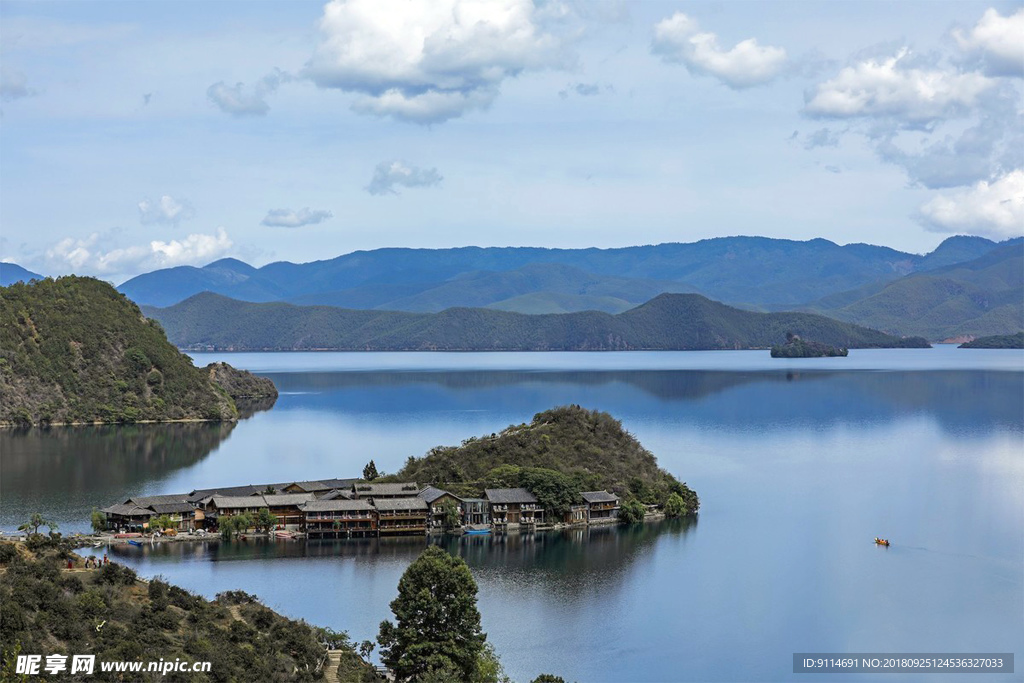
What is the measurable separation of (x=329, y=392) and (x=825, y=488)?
83265 millimetres

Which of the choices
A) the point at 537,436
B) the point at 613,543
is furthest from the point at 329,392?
the point at 613,543

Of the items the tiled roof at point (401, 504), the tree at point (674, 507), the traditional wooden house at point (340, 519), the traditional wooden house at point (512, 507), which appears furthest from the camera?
the tree at point (674, 507)

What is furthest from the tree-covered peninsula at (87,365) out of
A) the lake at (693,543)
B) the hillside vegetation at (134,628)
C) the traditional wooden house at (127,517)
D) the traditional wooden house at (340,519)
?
the hillside vegetation at (134,628)

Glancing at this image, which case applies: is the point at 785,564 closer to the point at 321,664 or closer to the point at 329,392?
the point at 321,664

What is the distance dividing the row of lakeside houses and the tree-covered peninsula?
47.7 meters

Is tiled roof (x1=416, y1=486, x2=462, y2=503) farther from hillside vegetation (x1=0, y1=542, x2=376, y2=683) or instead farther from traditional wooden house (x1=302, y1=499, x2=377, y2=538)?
hillside vegetation (x1=0, y1=542, x2=376, y2=683)

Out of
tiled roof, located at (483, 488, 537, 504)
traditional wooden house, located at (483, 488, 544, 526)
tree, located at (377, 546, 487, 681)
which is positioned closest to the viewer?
tree, located at (377, 546, 487, 681)

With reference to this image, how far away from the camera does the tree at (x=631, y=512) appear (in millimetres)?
48719

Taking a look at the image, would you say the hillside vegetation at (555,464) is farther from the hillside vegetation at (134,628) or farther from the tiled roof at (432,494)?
the hillside vegetation at (134,628)


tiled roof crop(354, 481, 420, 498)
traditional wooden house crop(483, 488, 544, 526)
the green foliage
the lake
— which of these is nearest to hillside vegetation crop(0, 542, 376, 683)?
the lake

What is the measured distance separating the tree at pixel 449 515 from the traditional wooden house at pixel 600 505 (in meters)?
5.90

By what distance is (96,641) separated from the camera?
20109mm

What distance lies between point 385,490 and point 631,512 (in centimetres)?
→ 1062

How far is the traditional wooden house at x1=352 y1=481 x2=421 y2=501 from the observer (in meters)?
47.4
